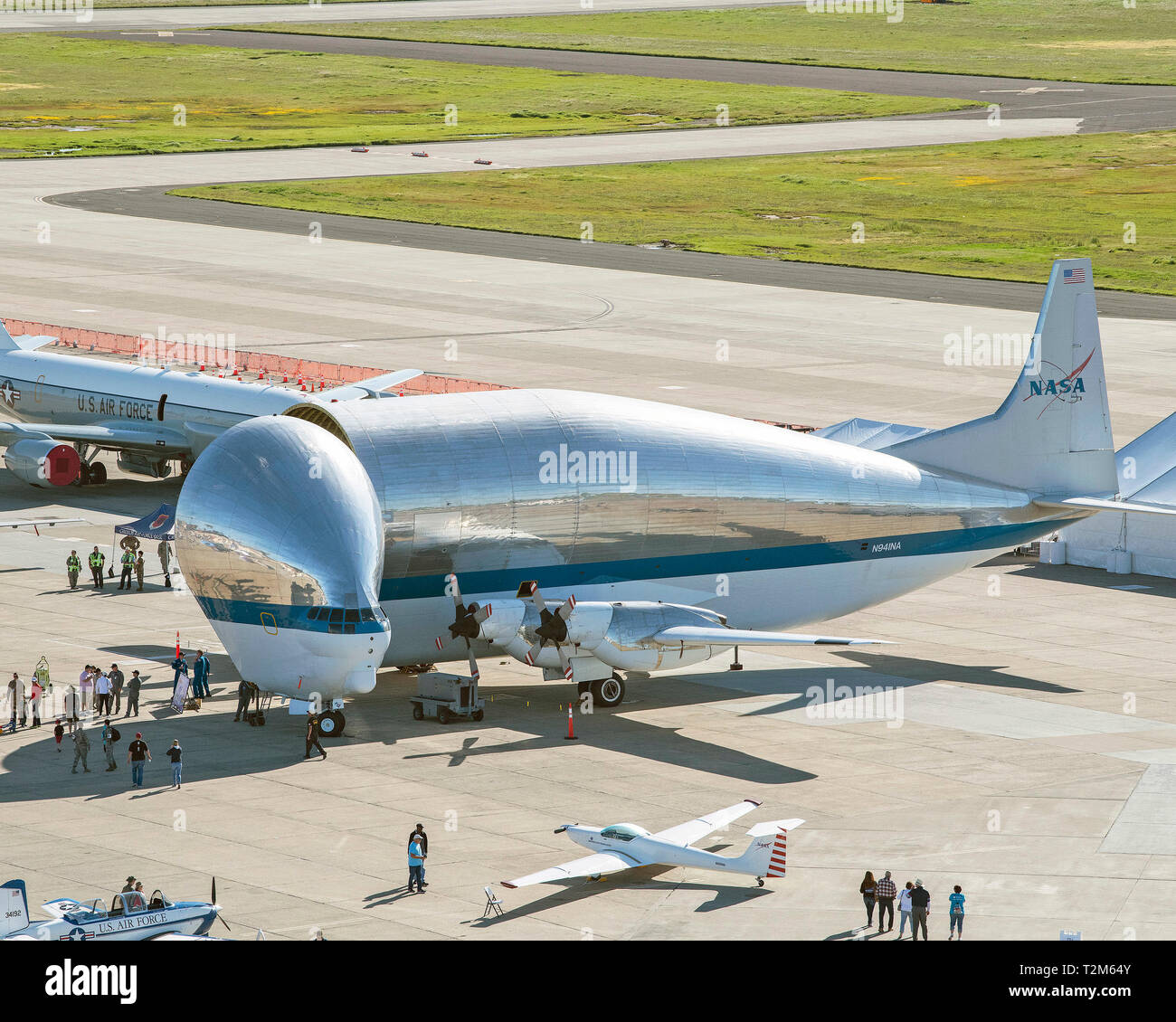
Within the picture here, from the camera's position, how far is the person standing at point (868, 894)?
1448 inches

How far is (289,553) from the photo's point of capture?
48.1 m

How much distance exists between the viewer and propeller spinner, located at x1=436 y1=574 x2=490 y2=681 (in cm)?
5078

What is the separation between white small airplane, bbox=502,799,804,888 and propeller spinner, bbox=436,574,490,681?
37.1ft

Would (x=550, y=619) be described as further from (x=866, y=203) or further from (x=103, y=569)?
(x=866, y=203)

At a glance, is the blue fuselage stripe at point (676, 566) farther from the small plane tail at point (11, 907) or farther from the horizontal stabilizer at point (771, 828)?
the small plane tail at point (11, 907)

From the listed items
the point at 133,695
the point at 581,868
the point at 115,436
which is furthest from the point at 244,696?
the point at 115,436

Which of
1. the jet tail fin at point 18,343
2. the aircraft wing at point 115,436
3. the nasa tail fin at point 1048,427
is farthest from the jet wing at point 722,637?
the jet tail fin at point 18,343

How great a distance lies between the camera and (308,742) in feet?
156

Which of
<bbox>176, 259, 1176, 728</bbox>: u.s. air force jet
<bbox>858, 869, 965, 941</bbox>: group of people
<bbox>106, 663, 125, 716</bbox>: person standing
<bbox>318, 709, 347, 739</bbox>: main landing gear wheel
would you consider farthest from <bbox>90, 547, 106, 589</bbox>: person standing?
<bbox>858, 869, 965, 941</bbox>: group of people

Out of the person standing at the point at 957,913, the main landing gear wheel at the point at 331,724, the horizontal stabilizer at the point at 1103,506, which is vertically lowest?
the person standing at the point at 957,913

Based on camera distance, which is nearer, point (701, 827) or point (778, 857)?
point (778, 857)

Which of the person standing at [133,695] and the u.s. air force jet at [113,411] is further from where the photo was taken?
the u.s. air force jet at [113,411]

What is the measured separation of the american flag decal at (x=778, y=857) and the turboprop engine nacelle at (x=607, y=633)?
44.8 feet

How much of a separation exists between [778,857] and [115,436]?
166 feet
